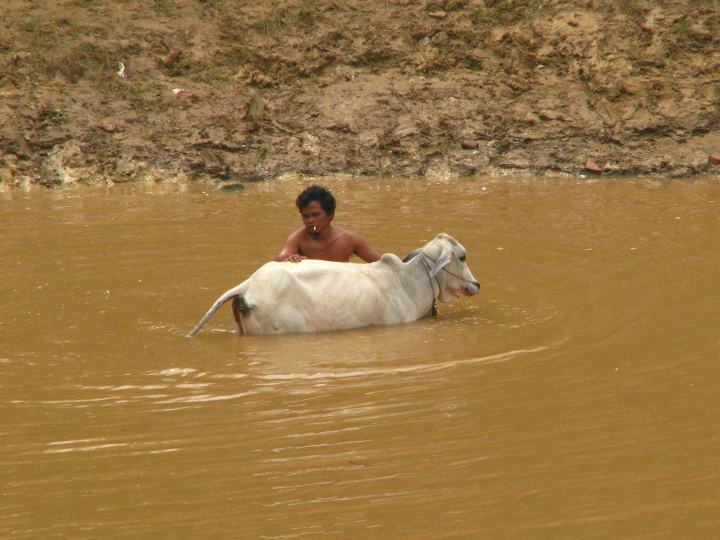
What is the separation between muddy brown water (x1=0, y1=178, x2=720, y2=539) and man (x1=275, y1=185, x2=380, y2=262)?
723mm

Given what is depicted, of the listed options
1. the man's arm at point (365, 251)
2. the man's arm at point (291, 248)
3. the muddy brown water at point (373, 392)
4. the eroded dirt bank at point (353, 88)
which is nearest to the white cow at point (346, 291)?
the muddy brown water at point (373, 392)

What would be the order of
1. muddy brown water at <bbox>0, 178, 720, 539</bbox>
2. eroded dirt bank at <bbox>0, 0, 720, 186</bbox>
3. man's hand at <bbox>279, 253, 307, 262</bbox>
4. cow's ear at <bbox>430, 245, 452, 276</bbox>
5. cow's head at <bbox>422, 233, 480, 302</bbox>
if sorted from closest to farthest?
muddy brown water at <bbox>0, 178, 720, 539</bbox> < man's hand at <bbox>279, 253, 307, 262</bbox> < cow's ear at <bbox>430, 245, 452, 276</bbox> < cow's head at <bbox>422, 233, 480, 302</bbox> < eroded dirt bank at <bbox>0, 0, 720, 186</bbox>

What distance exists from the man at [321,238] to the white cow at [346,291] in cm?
35

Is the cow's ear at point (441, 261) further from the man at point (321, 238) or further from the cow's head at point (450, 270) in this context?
the man at point (321, 238)

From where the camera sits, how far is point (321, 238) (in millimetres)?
8742

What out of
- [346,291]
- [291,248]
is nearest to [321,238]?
[291,248]

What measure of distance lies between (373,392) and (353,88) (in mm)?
9557

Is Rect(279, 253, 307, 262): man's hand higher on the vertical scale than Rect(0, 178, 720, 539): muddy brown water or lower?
higher

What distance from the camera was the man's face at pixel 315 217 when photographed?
854 centimetres

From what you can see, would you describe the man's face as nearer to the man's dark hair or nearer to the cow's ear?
the man's dark hair

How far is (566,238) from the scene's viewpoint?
10.8 metres

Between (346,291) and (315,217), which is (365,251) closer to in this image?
(315,217)

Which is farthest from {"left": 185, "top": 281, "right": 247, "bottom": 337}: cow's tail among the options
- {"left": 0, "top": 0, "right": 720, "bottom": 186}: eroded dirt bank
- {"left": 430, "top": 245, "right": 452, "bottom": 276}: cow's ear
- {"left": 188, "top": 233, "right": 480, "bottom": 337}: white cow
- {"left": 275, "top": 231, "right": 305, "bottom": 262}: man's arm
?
Result: {"left": 0, "top": 0, "right": 720, "bottom": 186}: eroded dirt bank

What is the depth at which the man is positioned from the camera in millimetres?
8547
